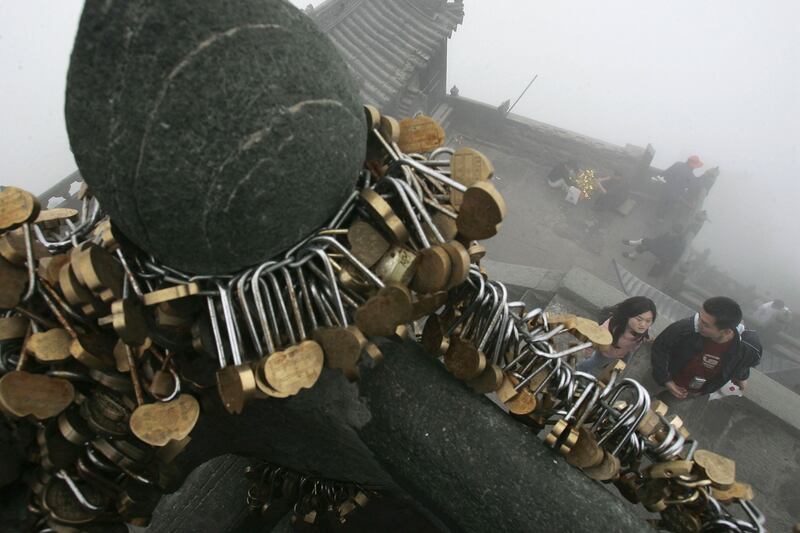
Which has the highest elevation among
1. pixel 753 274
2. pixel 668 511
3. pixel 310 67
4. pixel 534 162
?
pixel 753 274

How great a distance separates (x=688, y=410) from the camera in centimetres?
520

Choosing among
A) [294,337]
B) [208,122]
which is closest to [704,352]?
[294,337]

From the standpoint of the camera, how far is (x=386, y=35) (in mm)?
12406

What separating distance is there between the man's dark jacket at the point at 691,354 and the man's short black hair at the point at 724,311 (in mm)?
248

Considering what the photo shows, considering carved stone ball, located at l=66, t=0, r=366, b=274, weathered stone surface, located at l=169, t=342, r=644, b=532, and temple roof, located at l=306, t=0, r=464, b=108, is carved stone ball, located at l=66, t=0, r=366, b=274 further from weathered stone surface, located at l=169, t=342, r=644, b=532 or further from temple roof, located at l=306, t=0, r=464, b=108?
temple roof, located at l=306, t=0, r=464, b=108

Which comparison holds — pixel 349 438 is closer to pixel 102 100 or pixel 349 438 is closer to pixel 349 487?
pixel 349 487

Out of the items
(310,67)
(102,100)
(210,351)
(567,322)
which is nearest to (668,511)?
(567,322)

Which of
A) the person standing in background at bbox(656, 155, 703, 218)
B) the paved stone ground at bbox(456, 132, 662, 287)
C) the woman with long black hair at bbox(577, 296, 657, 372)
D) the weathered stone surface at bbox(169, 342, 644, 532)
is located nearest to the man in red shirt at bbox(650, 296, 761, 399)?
the woman with long black hair at bbox(577, 296, 657, 372)

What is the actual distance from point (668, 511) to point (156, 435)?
5.52 feet

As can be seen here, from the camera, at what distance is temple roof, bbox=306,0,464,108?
1150 centimetres

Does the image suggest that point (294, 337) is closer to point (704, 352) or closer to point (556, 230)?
point (704, 352)

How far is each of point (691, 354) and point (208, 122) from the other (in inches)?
169

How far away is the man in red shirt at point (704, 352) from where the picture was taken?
3932 mm

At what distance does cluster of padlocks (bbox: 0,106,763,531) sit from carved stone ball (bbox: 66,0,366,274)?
0.15 metres
